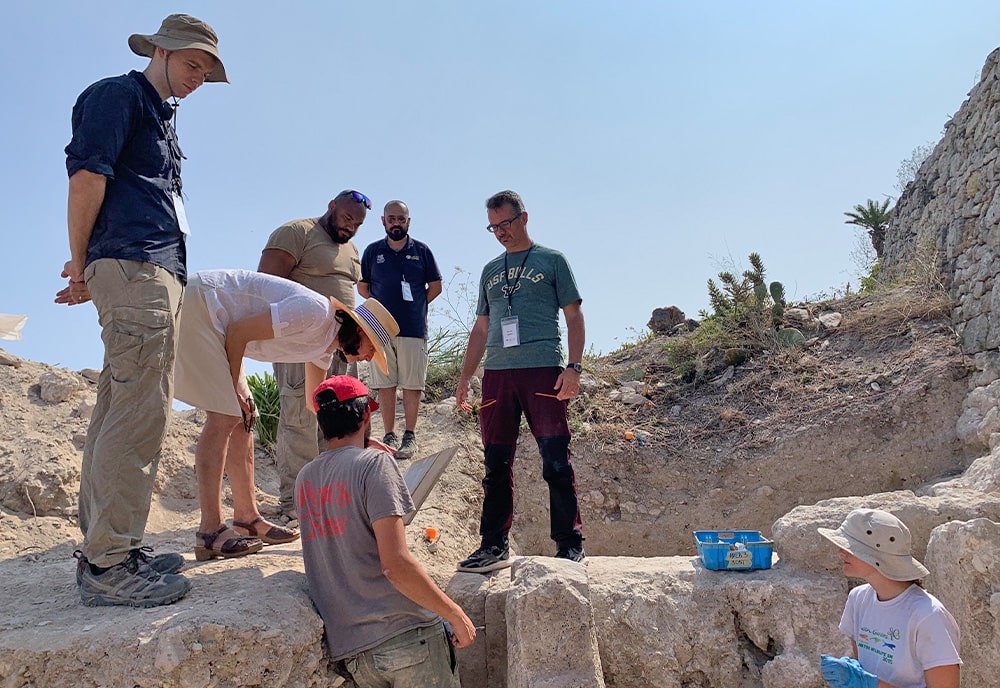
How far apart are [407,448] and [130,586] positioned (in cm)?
296

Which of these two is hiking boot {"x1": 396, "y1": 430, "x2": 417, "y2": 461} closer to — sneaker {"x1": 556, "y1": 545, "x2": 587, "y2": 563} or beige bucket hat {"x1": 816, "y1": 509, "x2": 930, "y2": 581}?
sneaker {"x1": 556, "y1": 545, "x2": 587, "y2": 563}

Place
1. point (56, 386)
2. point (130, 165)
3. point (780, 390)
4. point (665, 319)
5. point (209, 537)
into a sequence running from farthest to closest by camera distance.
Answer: point (665, 319), point (780, 390), point (56, 386), point (209, 537), point (130, 165)

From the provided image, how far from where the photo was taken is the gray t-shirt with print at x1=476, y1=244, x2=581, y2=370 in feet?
13.4

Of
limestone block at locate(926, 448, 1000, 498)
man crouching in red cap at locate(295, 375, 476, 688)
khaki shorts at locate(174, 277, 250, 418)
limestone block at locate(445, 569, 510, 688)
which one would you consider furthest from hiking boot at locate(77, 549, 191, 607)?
limestone block at locate(926, 448, 1000, 498)

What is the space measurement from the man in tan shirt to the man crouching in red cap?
171 cm

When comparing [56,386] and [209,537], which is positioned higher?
[56,386]

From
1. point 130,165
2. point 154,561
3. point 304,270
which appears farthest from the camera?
point 304,270

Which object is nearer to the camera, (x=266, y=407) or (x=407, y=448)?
(x=407, y=448)

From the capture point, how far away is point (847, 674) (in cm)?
276

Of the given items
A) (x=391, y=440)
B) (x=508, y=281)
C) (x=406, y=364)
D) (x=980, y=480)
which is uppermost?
(x=508, y=281)

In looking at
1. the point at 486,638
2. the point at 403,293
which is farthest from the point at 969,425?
the point at 403,293

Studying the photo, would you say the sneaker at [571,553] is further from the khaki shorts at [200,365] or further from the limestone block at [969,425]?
the limestone block at [969,425]

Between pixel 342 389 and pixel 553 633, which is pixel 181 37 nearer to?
pixel 342 389

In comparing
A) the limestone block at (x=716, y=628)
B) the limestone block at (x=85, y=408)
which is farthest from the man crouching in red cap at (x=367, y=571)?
the limestone block at (x=85, y=408)
